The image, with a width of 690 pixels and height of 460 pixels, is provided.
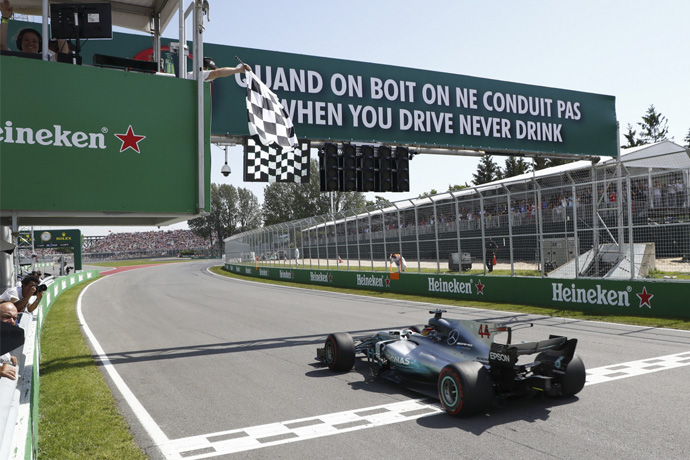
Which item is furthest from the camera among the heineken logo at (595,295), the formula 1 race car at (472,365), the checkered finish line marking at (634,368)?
the heineken logo at (595,295)

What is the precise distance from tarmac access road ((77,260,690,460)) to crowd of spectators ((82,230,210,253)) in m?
118

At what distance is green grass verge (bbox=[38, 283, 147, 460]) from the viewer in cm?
451

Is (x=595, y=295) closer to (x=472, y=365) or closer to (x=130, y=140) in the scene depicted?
(x=472, y=365)

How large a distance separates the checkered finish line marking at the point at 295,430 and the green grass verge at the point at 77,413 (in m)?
0.42

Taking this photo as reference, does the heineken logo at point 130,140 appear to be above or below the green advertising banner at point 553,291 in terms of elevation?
above

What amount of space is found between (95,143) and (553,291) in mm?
12714

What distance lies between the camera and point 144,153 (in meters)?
3.84

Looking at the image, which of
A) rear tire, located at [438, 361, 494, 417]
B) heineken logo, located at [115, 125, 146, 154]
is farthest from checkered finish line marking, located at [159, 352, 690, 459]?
heineken logo, located at [115, 125, 146, 154]

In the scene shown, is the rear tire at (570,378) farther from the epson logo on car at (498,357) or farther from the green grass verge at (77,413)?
the green grass verge at (77,413)

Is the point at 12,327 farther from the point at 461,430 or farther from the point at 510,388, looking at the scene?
the point at 510,388

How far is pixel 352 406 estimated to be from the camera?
5.59 meters

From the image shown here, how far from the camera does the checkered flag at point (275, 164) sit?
11.0 metres

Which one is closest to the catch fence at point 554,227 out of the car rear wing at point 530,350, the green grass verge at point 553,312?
the green grass verge at point 553,312

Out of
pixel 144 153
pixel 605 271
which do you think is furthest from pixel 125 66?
pixel 605 271
